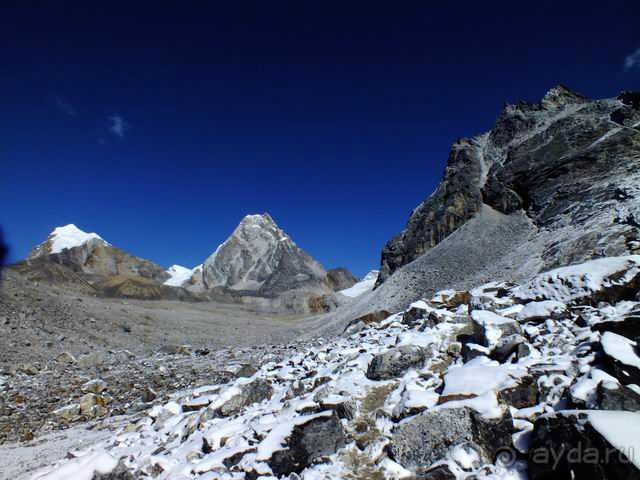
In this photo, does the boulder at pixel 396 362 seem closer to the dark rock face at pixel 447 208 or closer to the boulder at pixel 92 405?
the boulder at pixel 92 405

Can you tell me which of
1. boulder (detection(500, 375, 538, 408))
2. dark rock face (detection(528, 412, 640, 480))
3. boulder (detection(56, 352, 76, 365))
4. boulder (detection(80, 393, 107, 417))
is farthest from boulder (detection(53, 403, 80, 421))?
dark rock face (detection(528, 412, 640, 480))

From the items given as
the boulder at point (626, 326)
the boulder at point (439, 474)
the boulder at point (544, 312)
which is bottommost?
the boulder at point (439, 474)

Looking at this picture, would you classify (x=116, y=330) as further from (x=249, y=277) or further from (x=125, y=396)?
Result: (x=249, y=277)

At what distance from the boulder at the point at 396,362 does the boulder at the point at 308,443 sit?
208cm

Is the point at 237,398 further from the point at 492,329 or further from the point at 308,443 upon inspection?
the point at 492,329

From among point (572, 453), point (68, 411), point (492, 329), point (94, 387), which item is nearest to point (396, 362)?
point (492, 329)

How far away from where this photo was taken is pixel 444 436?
496cm

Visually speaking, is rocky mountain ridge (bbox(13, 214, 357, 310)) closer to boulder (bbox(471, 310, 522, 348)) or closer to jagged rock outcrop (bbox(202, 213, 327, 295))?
jagged rock outcrop (bbox(202, 213, 327, 295))

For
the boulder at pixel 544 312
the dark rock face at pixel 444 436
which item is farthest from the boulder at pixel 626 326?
the dark rock face at pixel 444 436

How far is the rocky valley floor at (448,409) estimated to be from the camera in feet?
14.7

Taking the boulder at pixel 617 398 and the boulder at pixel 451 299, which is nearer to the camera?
the boulder at pixel 617 398

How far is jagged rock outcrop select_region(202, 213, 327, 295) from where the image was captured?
12569 centimetres

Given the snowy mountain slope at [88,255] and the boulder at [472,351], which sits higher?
the snowy mountain slope at [88,255]

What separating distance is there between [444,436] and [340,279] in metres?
116
